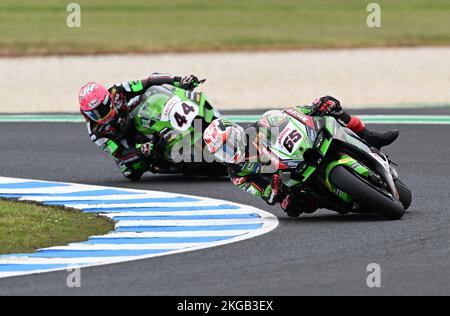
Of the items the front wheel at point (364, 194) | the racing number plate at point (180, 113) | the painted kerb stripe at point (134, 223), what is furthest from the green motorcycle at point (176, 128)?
the front wheel at point (364, 194)

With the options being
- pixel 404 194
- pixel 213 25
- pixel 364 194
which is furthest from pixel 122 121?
pixel 213 25

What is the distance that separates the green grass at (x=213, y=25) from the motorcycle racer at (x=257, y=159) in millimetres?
22968

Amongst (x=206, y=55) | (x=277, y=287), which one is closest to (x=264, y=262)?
(x=277, y=287)

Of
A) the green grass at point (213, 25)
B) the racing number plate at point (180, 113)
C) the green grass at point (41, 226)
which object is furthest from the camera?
the green grass at point (213, 25)

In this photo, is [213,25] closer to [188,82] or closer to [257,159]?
[188,82]

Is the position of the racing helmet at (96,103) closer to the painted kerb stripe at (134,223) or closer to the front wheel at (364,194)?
the painted kerb stripe at (134,223)

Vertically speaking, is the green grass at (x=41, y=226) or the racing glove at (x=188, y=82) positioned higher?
the racing glove at (x=188, y=82)

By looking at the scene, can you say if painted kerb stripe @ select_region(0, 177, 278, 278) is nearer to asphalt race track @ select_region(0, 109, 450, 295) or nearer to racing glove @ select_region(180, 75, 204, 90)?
asphalt race track @ select_region(0, 109, 450, 295)

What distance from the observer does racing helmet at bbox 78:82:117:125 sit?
53.5 ft

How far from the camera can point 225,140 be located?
12867 millimetres

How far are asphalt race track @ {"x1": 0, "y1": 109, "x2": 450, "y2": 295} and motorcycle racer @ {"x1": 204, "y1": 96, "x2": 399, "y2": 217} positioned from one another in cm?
22

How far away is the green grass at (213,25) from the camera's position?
3809 centimetres

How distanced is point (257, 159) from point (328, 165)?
715 mm

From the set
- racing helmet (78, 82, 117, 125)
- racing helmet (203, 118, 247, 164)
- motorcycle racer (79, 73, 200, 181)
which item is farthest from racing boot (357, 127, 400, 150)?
racing helmet (78, 82, 117, 125)
